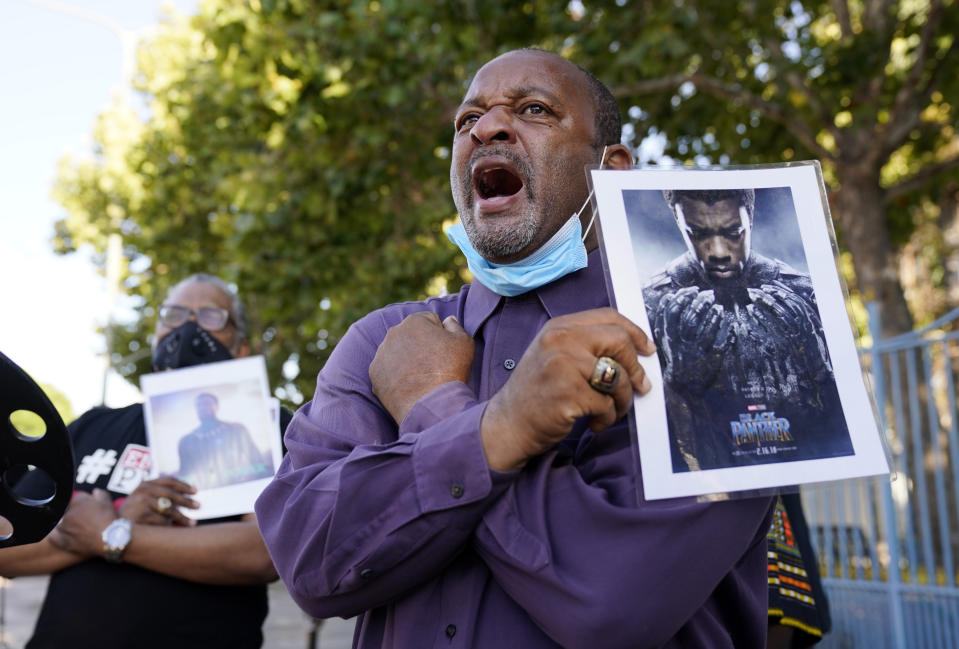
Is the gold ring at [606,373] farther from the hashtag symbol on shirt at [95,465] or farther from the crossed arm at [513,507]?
the hashtag symbol on shirt at [95,465]

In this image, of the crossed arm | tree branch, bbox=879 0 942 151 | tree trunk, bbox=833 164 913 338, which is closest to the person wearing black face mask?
the crossed arm

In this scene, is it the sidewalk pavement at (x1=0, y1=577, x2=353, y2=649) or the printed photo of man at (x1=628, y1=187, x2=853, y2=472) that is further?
the sidewalk pavement at (x1=0, y1=577, x2=353, y2=649)

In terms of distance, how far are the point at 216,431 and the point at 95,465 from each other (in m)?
0.48

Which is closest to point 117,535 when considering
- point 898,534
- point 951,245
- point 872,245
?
point 898,534

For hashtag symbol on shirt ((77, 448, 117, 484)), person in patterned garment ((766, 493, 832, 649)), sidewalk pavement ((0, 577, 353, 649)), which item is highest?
hashtag symbol on shirt ((77, 448, 117, 484))

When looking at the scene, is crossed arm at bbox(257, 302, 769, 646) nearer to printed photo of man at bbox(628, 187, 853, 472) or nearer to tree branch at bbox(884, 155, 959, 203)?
printed photo of man at bbox(628, 187, 853, 472)

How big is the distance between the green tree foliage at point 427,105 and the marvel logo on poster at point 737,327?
6367 millimetres

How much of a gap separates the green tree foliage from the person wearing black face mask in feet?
16.8

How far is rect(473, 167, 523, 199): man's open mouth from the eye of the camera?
6.56ft

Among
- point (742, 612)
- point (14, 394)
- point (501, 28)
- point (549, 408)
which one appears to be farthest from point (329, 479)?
point (501, 28)

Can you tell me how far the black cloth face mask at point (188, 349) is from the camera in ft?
12.7

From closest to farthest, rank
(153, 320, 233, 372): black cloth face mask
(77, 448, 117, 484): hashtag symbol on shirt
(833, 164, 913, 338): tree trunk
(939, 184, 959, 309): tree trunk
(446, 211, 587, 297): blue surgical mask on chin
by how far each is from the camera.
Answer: (446, 211, 587, 297): blue surgical mask on chin, (77, 448, 117, 484): hashtag symbol on shirt, (153, 320, 233, 372): black cloth face mask, (833, 164, 913, 338): tree trunk, (939, 184, 959, 309): tree trunk

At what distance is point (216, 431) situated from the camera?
10.8 ft

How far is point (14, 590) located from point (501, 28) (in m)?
13.1
